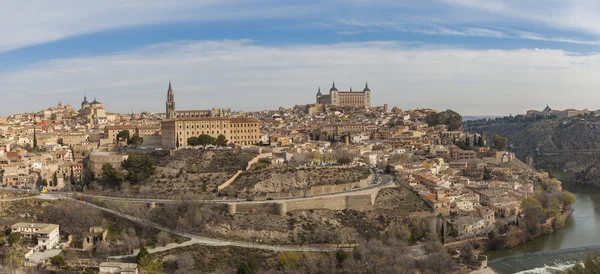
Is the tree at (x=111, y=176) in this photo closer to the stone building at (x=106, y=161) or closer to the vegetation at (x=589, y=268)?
the stone building at (x=106, y=161)

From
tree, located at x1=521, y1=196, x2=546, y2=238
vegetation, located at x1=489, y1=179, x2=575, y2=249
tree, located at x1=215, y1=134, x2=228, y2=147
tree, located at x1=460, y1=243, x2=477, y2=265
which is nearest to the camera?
tree, located at x1=460, y1=243, x2=477, y2=265

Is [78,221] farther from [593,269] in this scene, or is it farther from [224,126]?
[593,269]

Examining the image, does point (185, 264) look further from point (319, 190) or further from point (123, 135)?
A: point (123, 135)

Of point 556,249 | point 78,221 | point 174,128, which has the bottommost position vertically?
point 556,249

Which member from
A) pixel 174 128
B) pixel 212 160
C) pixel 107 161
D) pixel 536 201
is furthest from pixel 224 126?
pixel 536 201

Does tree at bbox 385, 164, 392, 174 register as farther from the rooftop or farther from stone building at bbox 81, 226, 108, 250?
the rooftop

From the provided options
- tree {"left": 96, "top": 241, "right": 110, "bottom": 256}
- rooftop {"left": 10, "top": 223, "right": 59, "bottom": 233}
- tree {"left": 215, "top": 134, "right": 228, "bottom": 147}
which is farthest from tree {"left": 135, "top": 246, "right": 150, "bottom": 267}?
tree {"left": 215, "top": 134, "right": 228, "bottom": 147}

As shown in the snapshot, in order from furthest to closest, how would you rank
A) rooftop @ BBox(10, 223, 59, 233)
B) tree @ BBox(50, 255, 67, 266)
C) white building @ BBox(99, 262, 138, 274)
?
rooftop @ BBox(10, 223, 59, 233), tree @ BBox(50, 255, 67, 266), white building @ BBox(99, 262, 138, 274)

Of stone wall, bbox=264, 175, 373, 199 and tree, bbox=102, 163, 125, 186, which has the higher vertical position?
tree, bbox=102, 163, 125, 186
